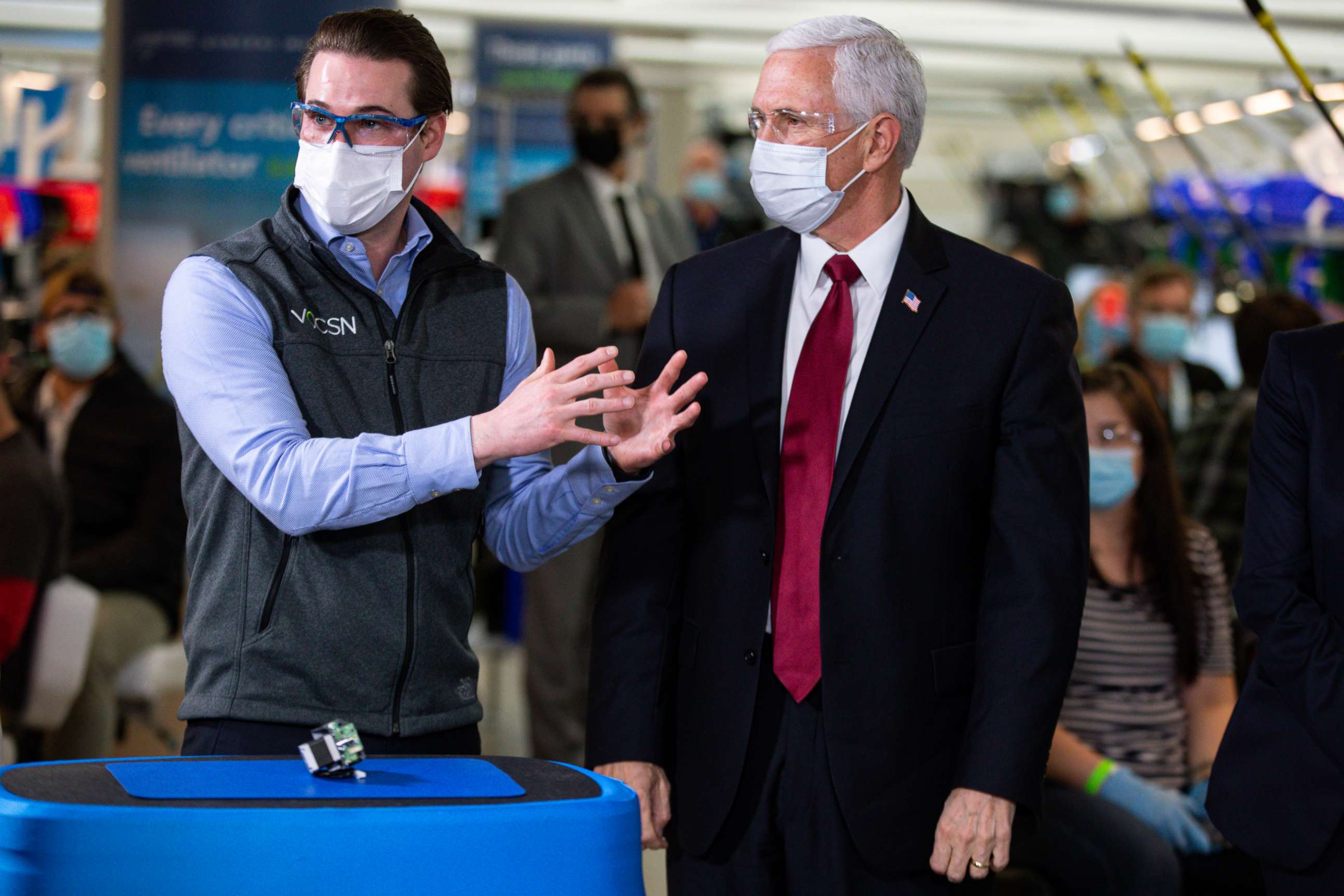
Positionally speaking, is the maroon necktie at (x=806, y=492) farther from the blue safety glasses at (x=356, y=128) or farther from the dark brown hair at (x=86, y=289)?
the dark brown hair at (x=86, y=289)

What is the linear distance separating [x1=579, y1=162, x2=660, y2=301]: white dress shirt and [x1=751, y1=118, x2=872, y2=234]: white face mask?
2.58m

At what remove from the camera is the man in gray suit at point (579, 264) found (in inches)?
Answer: 178

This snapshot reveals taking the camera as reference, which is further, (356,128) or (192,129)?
(192,129)

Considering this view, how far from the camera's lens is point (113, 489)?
4.62 m

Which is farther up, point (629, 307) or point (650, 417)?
point (629, 307)

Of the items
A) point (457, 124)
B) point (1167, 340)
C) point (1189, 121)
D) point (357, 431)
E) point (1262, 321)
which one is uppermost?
point (457, 124)

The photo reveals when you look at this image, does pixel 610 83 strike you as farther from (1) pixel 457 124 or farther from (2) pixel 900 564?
(1) pixel 457 124

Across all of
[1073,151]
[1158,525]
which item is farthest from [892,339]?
[1073,151]

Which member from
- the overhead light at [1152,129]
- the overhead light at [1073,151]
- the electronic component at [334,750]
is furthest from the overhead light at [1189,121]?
the electronic component at [334,750]

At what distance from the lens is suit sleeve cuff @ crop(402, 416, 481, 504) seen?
1.72 m

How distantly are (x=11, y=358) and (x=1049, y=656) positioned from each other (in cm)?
581

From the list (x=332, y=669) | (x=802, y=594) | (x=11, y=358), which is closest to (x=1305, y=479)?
(x=802, y=594)

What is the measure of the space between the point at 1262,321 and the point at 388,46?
289 cm

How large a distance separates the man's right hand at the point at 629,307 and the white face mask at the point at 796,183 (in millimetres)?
2258
